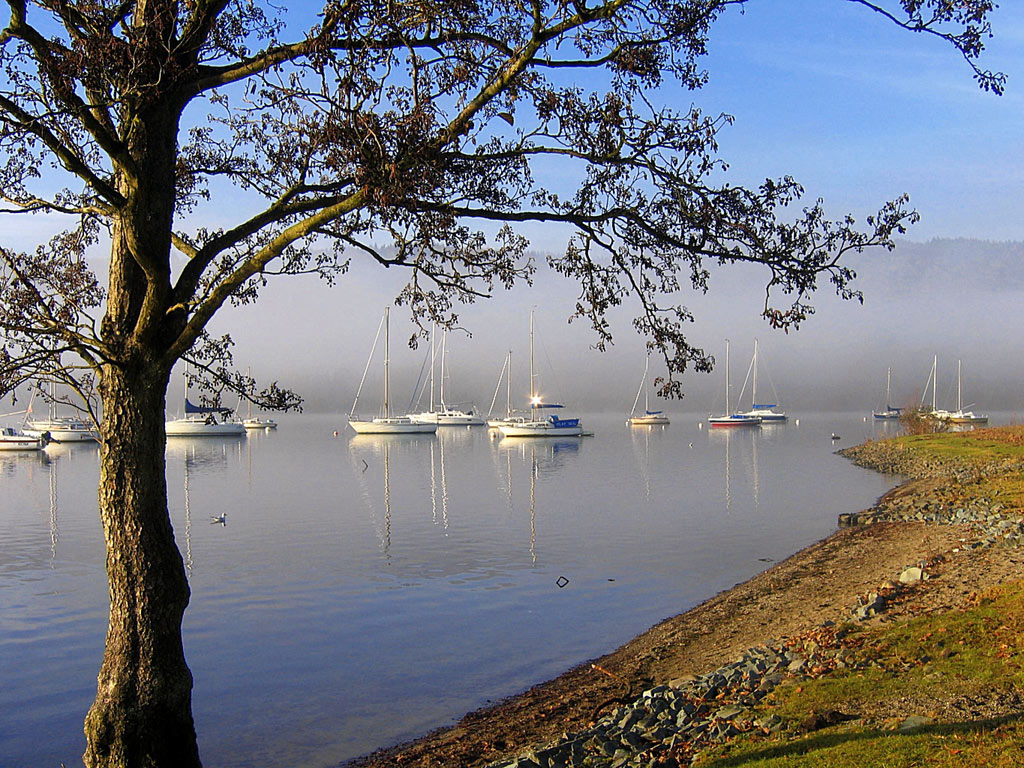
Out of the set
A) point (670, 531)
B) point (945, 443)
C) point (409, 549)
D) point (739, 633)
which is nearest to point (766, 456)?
point (945, 443)

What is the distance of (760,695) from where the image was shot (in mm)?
11289

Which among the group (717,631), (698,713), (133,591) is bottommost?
(717,631)

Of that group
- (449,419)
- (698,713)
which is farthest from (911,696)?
(449,419)

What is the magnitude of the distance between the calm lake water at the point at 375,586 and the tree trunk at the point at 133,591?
16.1 ft

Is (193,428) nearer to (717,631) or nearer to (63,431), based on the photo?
(63,431)

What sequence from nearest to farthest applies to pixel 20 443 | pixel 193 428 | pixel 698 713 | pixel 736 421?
pixel 698 713 < pixel 20 443 < pixel 193 428 < pixel 736 421

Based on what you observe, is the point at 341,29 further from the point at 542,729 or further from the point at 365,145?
the point at 542,729

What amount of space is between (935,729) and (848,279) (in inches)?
189

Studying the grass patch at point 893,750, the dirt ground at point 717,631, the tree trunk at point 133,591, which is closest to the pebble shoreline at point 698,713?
the grass patch at point 893,750

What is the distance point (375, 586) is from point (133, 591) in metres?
18.8

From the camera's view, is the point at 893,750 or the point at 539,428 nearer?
the point at 893,750

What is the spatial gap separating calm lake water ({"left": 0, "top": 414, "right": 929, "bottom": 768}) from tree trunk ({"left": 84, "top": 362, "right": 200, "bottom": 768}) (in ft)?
16.1

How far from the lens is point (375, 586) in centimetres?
2794

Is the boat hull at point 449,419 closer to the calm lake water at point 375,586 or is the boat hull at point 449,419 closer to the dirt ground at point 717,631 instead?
the calm lake water at point 375,586
